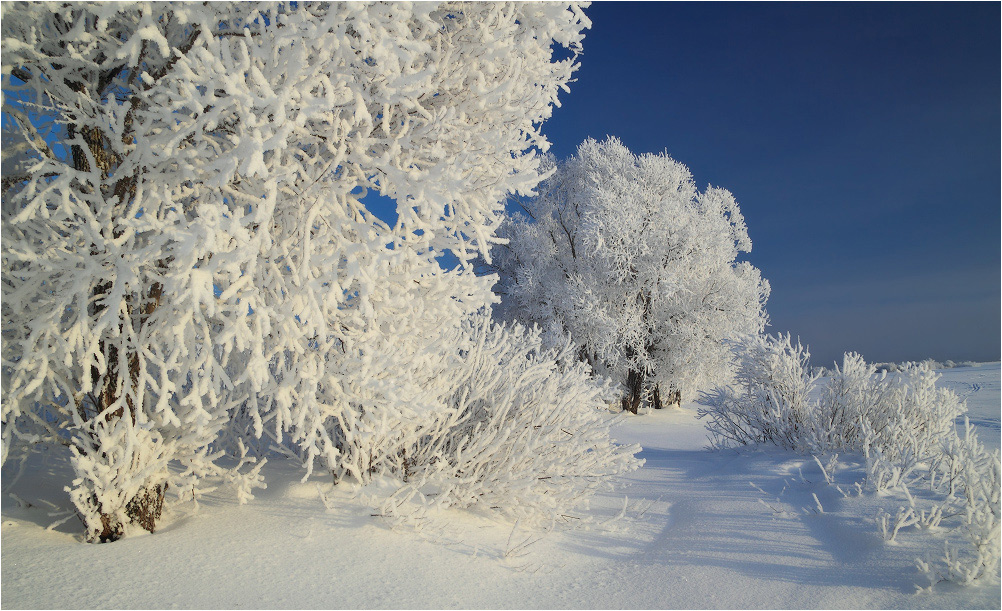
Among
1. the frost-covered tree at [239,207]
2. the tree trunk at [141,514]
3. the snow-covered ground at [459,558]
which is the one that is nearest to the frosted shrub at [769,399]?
the snow-covered ground at [459,558]

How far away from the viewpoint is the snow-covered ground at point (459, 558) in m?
2.68

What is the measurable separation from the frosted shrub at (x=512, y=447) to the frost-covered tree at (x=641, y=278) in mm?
7786

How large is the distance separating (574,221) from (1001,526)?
505 inches

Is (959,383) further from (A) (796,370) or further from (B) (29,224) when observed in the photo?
(B) (29,224)

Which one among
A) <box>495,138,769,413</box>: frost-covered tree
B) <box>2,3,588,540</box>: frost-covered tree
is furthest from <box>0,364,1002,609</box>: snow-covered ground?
<box>495,138,769,413</box>: frost-covered tree

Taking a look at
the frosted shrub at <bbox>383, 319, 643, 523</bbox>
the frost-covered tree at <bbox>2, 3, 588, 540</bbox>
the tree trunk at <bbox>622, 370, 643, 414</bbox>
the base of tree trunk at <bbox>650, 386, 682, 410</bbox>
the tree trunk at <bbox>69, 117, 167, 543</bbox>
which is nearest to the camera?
the frost-covered tree at <bbox>2, 3, 588, 540</bbox>

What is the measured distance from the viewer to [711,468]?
19.0 ft

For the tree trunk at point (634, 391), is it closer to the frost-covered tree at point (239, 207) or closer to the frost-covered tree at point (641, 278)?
the frost-covered tree at point (641, 278)

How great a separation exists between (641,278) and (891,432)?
8.53 m

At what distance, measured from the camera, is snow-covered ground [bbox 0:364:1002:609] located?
268 cm

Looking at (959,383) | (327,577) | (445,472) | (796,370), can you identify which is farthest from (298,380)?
(959,383)

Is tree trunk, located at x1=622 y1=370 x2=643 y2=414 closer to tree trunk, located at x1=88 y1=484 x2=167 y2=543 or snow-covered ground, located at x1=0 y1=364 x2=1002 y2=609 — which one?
snow-covered ground, located at x1=0 y1=364 x2=1002 y2=609

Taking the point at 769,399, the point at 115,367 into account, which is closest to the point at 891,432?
the point at 769,399

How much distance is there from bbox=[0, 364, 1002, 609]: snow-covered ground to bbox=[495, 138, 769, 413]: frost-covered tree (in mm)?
8613
